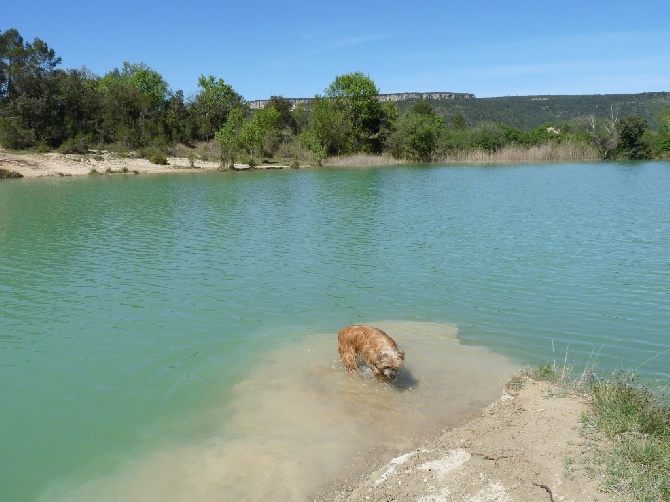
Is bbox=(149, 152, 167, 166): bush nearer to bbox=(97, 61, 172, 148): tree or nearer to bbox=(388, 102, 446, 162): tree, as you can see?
bbox=(97, 61, 172, 148): tree

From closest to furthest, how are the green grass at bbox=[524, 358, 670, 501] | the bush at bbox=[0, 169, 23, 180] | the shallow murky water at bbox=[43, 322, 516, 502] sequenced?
the green grass at bbox=[524, 358, 670, 501] → the shallow murky water at bbox=[43, 322, 516, 502] → the bush at bbox=[0, 169, 23, 180]

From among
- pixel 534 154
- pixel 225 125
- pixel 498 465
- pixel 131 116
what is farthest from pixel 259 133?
pixel 498 465

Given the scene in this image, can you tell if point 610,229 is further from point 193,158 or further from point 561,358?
point 193,158

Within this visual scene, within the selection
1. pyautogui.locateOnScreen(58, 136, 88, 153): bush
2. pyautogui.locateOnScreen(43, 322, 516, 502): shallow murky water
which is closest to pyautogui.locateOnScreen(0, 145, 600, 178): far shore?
pyautogui.locateOnScreen(58, 136, 88, 153): bush

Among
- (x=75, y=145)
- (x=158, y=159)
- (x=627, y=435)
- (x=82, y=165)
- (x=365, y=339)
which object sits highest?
(x=75, y=145)

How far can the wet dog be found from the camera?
7.79 meters

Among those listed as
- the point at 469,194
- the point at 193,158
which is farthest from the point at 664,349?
the point at 193,158

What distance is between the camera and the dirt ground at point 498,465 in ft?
16.5

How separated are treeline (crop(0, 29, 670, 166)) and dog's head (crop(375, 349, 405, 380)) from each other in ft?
173

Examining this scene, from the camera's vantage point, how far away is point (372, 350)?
26.3ft

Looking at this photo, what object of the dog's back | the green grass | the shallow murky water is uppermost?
the dog's back

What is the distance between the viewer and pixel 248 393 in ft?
27.3

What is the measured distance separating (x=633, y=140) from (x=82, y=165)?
220ft

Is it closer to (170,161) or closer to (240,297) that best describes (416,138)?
(170,161)
